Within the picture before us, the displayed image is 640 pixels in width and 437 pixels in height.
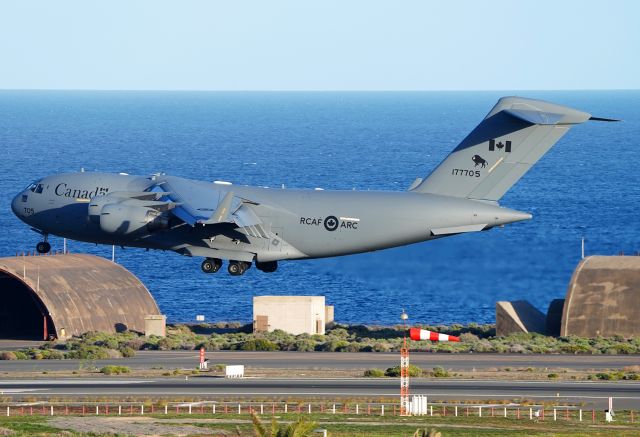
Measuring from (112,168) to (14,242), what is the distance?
63164mm

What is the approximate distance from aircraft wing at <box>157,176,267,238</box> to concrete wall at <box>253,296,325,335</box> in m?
18.7

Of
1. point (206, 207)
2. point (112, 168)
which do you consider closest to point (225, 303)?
point (206, 207)

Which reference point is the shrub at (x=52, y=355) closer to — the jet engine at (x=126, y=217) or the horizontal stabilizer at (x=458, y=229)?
the jet engine at (x=126, y=217)

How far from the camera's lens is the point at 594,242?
102938mm

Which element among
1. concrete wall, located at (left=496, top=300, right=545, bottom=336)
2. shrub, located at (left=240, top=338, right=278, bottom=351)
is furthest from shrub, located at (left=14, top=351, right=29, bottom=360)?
concrete wall, located at (left=496, top=300, right=545, bottom=336)

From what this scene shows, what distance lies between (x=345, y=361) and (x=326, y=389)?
30.4 feet

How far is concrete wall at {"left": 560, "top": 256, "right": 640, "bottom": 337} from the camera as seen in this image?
66875 mm

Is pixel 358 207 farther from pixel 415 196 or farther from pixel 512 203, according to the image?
pixel 512 203

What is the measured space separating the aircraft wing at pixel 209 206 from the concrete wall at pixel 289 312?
738 inches

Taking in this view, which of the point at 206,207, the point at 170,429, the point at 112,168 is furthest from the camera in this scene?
the point at 112,168

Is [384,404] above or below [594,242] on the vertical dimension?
below

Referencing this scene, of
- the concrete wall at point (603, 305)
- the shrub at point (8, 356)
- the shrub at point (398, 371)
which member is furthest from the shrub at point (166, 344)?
the concrete wall at point (603, 305)

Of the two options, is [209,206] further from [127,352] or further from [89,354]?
[89,354]

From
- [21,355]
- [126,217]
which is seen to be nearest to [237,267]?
[126,217]
